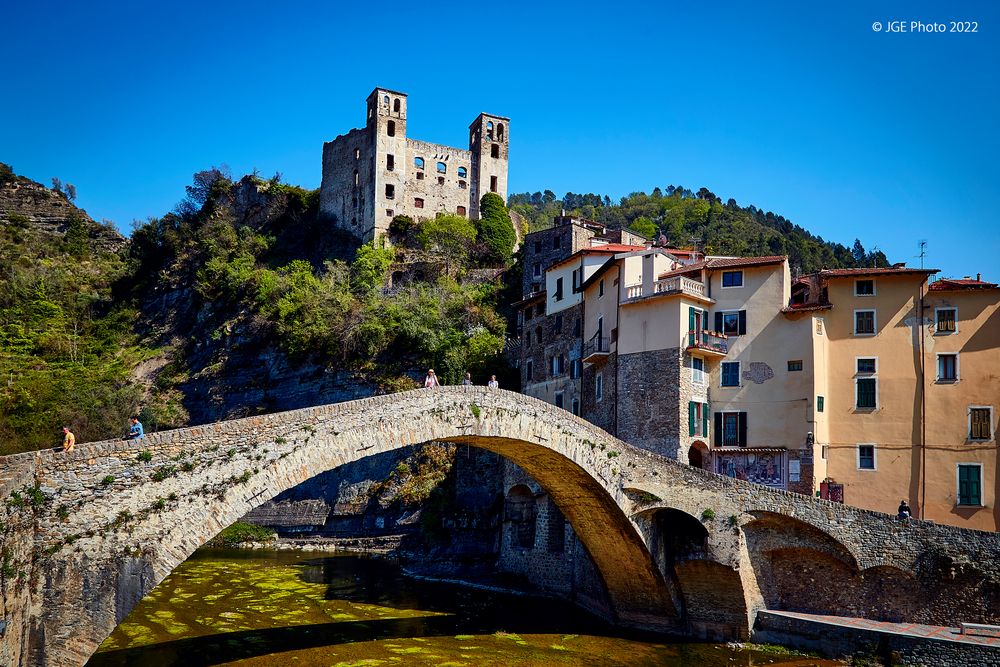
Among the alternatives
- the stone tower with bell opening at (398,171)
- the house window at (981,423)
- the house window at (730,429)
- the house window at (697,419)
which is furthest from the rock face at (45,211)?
the house window at (981,423)

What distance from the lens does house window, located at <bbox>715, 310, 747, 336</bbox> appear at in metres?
34.0

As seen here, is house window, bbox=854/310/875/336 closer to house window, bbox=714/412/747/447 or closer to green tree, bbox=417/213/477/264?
house window, bbox=714/412/747/447

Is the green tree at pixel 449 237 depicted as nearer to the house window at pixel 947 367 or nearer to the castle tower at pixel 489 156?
the castle tower at pixel 489 156

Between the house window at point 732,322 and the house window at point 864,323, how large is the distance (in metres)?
3.99

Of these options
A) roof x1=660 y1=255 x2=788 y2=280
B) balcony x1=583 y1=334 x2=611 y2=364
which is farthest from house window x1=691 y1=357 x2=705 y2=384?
balcony x1=583 y1=334 x2=611 y2=364

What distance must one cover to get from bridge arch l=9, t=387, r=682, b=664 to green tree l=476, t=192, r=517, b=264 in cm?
3972

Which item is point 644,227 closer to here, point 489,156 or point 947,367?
point 489,156

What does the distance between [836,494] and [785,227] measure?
75562mm

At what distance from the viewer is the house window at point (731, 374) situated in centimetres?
3384

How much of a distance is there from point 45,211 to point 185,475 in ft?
260

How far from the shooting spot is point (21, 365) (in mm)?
61250

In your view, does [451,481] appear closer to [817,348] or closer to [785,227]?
[817,348]

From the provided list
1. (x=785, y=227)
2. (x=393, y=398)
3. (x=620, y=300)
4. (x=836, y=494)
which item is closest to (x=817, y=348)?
(x=836, y=494)

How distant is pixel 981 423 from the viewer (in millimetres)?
30453
